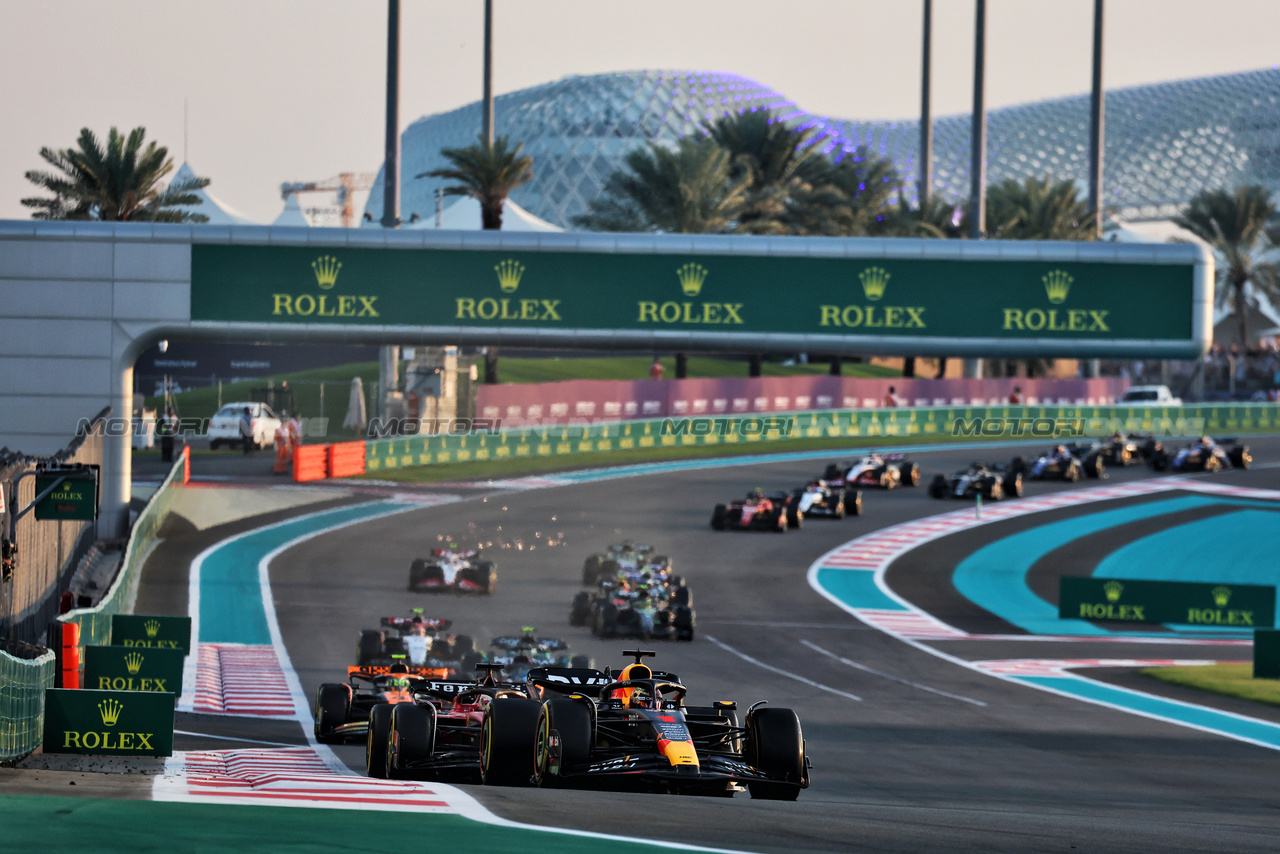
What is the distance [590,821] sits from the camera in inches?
420

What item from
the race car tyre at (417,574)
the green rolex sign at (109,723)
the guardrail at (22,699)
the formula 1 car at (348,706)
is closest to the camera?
the guardrail at (22,699)

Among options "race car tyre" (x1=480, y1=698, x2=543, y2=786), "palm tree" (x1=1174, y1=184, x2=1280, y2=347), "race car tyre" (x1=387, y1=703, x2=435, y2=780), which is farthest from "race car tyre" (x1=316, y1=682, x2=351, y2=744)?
"palm tree" (x1=1174, y1=184, x2=1280, y2=347)

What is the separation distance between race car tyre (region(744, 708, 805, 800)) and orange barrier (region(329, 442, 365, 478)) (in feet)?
111

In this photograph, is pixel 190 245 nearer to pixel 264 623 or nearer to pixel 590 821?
pixel 264 623

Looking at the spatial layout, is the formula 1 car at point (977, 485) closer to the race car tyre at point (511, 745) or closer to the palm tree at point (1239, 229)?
the race car tyre at point (511, 745)

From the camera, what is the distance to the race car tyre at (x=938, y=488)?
44944mm

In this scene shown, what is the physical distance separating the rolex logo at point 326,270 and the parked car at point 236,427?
79.4ft

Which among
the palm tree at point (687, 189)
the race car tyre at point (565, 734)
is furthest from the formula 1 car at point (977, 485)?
the race car tyre at point (565, 734)

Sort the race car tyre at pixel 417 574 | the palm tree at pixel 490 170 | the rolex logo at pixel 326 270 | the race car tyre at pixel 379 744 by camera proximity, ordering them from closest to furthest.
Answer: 1. the race car tyre at pixel 379 744
2. the rolex logo at pixel 326 270
3. the race car tyre at pixel 417 574
4. the palm tree at pixel 490 170

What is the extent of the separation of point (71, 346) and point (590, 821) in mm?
20944

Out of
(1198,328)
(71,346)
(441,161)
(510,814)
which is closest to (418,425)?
(71,346)

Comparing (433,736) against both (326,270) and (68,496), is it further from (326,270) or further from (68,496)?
(326,270)

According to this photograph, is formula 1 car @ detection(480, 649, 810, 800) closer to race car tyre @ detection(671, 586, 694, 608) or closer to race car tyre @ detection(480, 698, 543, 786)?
race car tyre @ detection(480, 698, 543, 786)

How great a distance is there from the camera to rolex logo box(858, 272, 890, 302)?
28969mm
